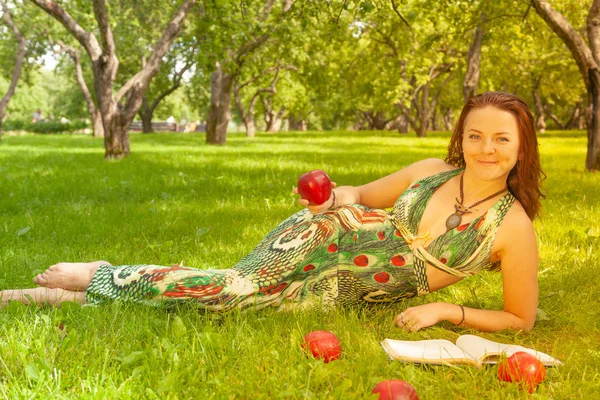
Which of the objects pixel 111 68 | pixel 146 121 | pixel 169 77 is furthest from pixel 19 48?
pixel 111 68

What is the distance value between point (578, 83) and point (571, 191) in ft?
104

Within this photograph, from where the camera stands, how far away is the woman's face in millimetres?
3209

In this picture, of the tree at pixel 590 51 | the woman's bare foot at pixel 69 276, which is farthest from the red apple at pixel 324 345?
the tree at pixel 590 51

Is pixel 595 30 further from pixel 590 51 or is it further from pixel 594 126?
pixel 594 126

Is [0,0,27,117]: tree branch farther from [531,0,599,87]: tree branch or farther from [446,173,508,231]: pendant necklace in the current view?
[446,173,508,231]: pendant necklace

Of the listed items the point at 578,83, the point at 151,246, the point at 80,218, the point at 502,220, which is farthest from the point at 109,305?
the point at 578,83

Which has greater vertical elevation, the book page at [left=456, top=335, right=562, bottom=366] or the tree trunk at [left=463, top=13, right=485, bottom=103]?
the tree trunk at [left=463, top=13, right=485, bottom=103]

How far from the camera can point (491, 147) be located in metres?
3.20

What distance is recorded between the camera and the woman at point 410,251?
10.8 feet

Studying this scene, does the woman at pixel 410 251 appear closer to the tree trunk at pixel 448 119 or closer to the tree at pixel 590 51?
the tree at pixel 590 51

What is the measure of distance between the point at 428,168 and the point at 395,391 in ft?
5.35

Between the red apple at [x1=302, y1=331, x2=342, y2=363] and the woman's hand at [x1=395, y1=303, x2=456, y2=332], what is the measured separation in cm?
55

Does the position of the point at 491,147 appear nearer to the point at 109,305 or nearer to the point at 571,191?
the point at 109,305

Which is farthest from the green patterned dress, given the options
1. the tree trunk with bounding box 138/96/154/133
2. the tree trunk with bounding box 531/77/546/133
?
the tree trunk with bounding box 138/96/154/133
